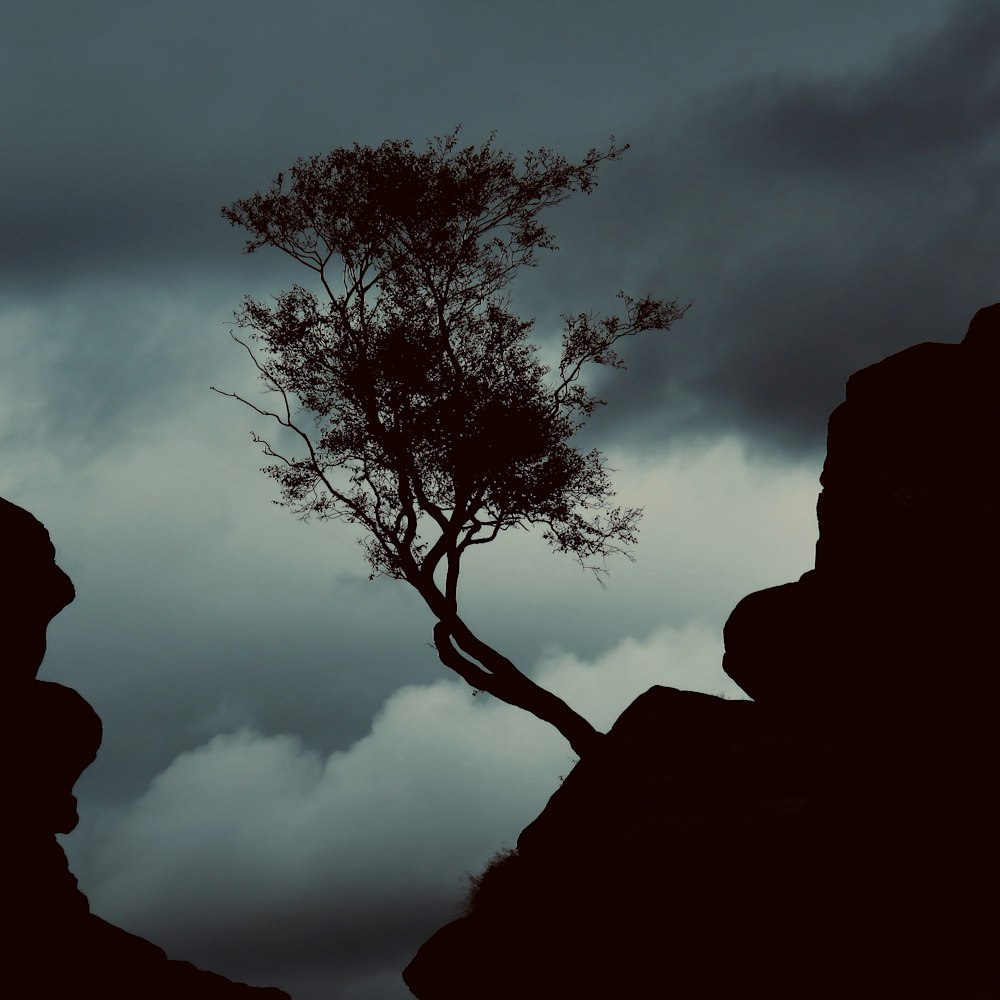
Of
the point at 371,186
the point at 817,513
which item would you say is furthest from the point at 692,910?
the point at 371,186

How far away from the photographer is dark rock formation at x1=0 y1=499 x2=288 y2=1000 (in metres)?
27.2

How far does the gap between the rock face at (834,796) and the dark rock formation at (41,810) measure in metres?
7.71

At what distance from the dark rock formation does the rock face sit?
25.3 ft

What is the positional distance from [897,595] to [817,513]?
3.41m

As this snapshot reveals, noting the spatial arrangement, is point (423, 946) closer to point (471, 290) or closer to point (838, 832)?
point (838, 832)

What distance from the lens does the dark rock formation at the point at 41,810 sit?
27.2 meters

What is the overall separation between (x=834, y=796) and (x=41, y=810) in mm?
18393

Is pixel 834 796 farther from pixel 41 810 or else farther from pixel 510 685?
pixel 41 810

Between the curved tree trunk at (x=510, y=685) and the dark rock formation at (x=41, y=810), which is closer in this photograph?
the dark rock formation at (x=41, y=810)

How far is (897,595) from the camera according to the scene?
82.2 feet

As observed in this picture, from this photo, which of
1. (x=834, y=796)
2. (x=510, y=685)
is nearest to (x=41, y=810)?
(x=510, y=685)

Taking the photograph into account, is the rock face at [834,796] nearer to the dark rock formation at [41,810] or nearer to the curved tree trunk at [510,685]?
the curved tree trunk at [510,685]

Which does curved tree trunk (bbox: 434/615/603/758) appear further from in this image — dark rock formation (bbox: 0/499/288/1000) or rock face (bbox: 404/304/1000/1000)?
dark rock formation (bbox: 0/499/288/1000)

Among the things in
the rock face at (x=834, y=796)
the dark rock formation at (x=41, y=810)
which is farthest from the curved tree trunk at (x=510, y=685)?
the dark rock formation at (x=41, y=810)
